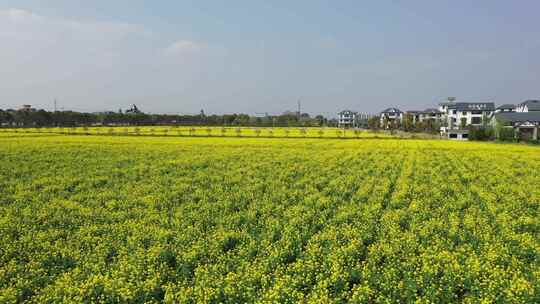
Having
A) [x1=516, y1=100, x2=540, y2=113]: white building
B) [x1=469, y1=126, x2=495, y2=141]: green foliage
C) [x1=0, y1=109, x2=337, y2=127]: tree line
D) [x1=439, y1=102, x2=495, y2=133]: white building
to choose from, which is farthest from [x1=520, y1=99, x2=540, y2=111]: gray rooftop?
[x1=0, y1=109, x2=337, y2=127]: tree line

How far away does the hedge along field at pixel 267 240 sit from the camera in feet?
26.3

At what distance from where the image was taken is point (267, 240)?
36.2 feet

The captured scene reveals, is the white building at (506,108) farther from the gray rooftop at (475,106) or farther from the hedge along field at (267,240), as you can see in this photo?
the hedge along field at (267,240)

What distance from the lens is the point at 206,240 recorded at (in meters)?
11.2

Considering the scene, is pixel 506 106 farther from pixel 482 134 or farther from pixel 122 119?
pixel 122 119

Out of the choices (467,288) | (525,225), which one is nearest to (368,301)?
(467,288)

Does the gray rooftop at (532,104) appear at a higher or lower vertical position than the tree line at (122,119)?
higher

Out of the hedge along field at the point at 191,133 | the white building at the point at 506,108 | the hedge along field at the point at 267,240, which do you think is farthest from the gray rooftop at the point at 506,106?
the hedge along field at the point at 267,240

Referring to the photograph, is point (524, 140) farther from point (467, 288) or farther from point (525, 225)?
point (467, 288)

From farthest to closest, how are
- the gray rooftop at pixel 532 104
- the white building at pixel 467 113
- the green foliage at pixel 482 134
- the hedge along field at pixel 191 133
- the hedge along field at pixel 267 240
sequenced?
the white building at pixel 467 113
the gray rooftop at pixel 532 104
the green foliage at pixel 482 134
the hedge along field at pixel 191 133
the hedge along field at pixel 267 240

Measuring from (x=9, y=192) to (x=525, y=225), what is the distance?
21.9m

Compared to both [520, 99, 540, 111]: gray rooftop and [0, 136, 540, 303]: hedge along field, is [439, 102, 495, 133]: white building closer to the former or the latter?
[520, 99, 540, 111]: gray rooftop

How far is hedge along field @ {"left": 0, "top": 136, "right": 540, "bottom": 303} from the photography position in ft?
26.3

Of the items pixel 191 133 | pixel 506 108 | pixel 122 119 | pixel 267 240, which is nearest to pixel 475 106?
pixel 506 108
